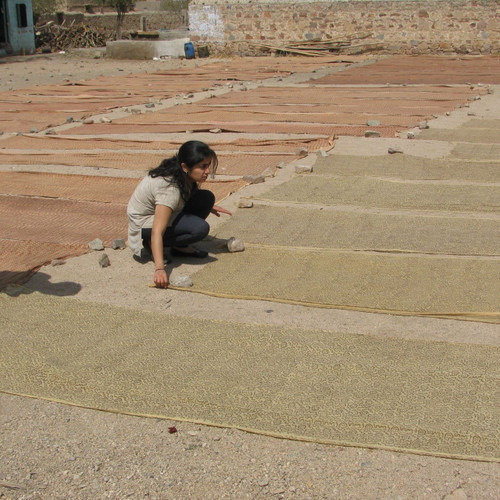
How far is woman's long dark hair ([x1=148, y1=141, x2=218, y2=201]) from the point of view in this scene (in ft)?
13.5

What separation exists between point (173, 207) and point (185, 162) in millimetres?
262

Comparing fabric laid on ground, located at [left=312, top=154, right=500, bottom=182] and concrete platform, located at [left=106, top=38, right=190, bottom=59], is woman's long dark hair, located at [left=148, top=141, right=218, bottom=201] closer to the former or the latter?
fabric laid on ground, located at [left=312, top=154, right=500, bottom=182]

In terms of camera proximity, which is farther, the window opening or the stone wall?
the stone wall

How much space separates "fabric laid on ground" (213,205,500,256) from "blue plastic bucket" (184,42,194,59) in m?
17.4

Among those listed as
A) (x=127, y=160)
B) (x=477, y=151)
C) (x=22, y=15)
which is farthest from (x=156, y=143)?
(x=22, y=15)

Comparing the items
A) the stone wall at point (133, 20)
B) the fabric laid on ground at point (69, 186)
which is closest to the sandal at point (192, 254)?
the fabric laid on ground at point (69, 186)

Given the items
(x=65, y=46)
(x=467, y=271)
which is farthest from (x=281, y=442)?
(x=65, y=46)

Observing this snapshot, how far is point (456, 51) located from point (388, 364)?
61.7 feet

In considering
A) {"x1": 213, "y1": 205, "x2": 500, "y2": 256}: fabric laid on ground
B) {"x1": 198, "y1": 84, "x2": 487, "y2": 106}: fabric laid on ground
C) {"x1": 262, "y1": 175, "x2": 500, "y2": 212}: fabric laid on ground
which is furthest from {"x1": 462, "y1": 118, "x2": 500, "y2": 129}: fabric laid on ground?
{"x1": 213, "y1": 205, "x2": 500, "y2": 256}: fabric laid on ground

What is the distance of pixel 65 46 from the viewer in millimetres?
30125

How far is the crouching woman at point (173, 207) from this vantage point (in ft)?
13.5

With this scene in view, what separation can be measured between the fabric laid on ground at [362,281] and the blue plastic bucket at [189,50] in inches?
722

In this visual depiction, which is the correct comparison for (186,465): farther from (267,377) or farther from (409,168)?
(409,168)

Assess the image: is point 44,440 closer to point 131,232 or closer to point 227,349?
point 227,349
